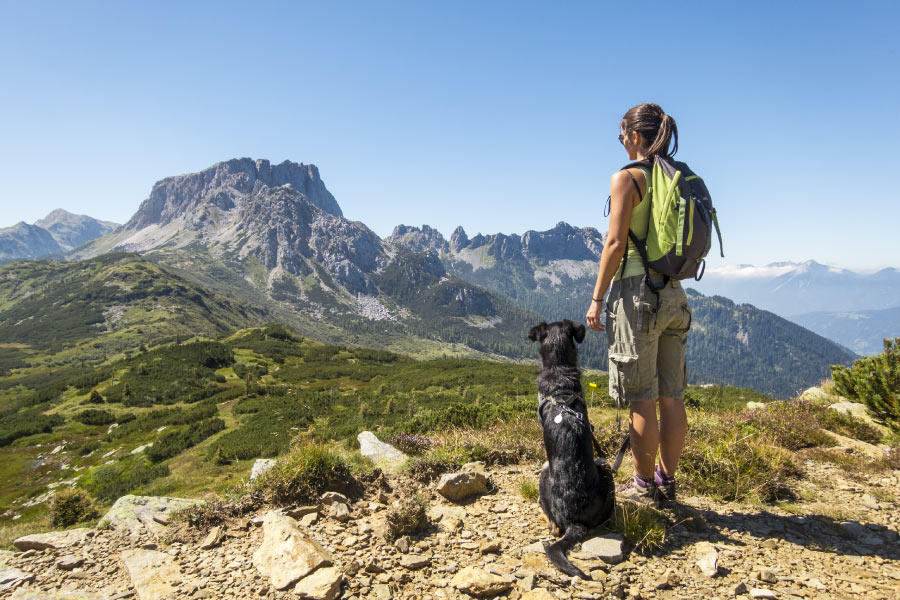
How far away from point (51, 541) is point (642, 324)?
6417 millimetres

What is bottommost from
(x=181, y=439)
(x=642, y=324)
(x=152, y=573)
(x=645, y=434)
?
(x=181, y=439)

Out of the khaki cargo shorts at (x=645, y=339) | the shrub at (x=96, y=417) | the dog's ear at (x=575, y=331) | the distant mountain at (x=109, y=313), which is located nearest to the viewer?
the khaki cargo shorts at (x=645, y=339)

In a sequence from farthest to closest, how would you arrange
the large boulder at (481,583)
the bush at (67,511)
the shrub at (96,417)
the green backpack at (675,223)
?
the shrub at (96,417) → the bush at (67,511) → the green backpack at (675,223) → the large boulder at (481,583)

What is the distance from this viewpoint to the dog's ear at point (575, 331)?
162 inches

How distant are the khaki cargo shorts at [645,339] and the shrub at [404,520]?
7.11ft

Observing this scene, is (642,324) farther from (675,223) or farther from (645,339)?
(675,223)

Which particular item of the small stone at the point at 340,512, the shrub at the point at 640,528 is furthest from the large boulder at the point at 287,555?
the shrub at the point at 640,528

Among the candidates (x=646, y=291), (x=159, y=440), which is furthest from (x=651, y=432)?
(x=159, y=440)

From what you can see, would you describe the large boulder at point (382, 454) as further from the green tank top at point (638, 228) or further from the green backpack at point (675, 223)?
the green backpack at point (675, 223)

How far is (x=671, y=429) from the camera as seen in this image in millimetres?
3838

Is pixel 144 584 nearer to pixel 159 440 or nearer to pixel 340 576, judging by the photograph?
pixel 340 576

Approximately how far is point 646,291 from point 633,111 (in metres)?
1.82

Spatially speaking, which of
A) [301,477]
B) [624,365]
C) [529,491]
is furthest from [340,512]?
[624,365]

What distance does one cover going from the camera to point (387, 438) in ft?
29.5
